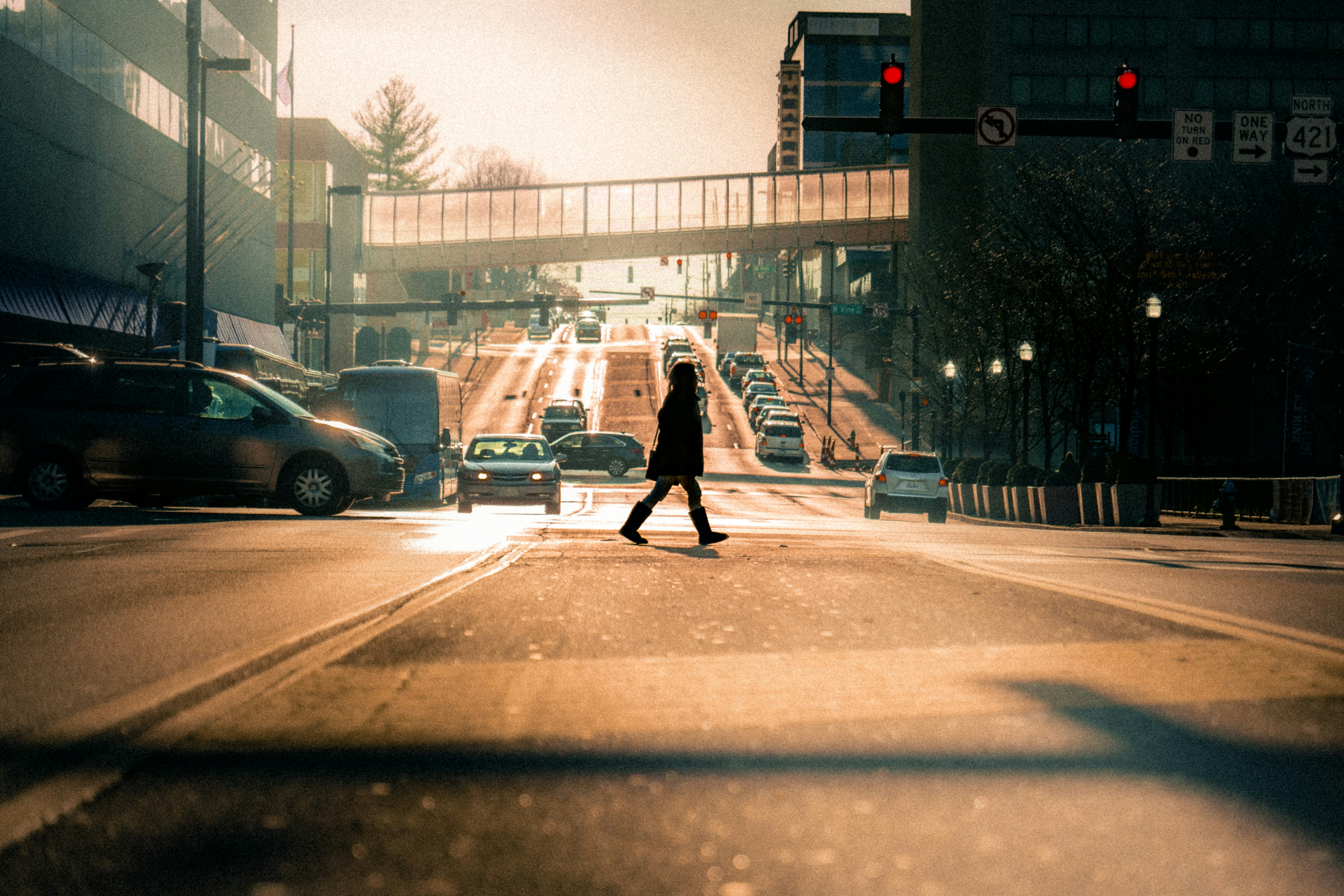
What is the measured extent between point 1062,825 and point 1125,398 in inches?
1147

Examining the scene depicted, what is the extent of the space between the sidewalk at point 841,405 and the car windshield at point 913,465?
3519cm

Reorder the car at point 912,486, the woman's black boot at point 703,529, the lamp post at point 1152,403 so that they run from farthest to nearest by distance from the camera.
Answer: the car at point 912,486, the lamp post at point 1152,403, the woman's black boot at point 703,529

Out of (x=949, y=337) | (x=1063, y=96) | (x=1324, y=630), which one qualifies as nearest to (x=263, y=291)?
(x=949, y=337)

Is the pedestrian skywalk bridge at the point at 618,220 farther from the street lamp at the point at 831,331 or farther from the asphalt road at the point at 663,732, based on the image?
the asphalt road at the point at 663,732

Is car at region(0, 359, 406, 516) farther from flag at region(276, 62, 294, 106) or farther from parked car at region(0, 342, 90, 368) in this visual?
flag at region(276, 62, 294, 106)

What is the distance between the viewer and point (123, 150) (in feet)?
138

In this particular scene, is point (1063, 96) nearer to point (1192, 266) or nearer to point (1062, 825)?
point (1192, 266)

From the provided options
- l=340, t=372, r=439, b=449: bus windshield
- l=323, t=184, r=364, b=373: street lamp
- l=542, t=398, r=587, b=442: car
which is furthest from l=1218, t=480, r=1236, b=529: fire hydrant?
l=323, t=184, r=364, b=373: street lamp

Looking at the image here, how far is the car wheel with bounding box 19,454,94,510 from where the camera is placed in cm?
1581

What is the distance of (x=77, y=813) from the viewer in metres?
3.45

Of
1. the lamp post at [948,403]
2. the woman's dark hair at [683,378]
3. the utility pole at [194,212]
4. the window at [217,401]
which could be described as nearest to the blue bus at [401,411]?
the utility pole at [194,212]

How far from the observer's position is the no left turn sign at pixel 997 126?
18.4 m

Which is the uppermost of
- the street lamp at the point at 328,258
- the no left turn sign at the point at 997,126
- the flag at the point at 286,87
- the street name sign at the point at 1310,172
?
the flag at the point at 286,87

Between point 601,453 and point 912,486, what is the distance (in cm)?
1932
